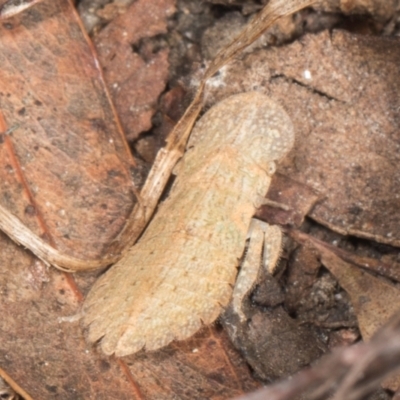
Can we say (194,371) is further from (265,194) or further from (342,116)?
(342,116)

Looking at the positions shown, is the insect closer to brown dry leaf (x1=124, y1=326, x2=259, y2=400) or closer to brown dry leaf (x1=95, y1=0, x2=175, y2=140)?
brown dry leaf (x1=124, y1=326, x2=259, y2=400)

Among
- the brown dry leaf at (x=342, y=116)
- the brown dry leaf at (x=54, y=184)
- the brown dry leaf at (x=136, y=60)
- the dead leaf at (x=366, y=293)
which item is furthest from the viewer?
the brown dry leaf at (x=136, y=60)

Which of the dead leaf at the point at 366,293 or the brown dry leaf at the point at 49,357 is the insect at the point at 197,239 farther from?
the dead leaf at the point at 366,293

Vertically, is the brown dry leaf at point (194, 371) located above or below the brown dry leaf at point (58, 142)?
below

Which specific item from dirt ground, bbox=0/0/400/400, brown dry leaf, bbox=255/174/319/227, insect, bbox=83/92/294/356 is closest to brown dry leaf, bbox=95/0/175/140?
dirt ground, bbox=0/0/400/400

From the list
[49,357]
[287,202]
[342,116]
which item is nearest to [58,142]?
[49,357]

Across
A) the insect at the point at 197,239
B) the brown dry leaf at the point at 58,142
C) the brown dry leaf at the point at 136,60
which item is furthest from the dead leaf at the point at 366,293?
the brown dry leaf at the point at 136,60

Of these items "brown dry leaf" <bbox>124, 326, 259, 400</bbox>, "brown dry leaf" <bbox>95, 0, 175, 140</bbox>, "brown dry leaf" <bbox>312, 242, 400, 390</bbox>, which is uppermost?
"brown dry leaf" <bbox>95, 0, 175, 140</bbox>

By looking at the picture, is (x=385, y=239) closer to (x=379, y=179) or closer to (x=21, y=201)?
(x=379, y=179)
